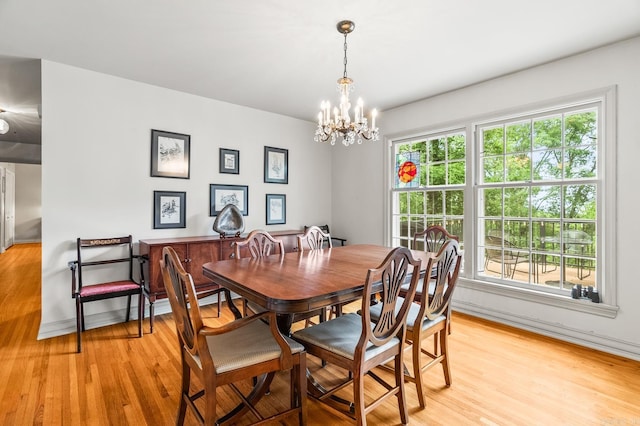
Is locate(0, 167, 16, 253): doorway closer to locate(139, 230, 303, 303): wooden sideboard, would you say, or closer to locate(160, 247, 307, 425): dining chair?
locate(139, 230, 303, 303): wooden sideboard

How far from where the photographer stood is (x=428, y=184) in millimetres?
4117

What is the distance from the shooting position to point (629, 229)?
2.59 metres

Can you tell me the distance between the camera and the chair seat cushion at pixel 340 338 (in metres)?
1.65

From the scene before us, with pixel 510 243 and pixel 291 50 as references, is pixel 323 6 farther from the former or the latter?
pixel 510 243

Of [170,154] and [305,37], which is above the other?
[305,37]

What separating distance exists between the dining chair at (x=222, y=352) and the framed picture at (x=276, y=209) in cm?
288

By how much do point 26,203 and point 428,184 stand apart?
39.5 ft

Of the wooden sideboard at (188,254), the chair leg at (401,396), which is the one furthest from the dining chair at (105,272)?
the chair leg at (401,396)

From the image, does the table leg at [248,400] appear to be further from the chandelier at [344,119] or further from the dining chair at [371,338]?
the chandelier at [344,119]

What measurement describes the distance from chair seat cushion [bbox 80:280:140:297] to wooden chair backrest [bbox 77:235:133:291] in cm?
10

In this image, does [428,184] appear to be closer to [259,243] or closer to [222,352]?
[259,243]

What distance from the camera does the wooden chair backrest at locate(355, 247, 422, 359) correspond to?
1.54 metres

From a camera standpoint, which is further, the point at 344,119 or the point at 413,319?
the point at 344,119

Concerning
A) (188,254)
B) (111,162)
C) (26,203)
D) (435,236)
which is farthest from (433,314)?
(26,203)
